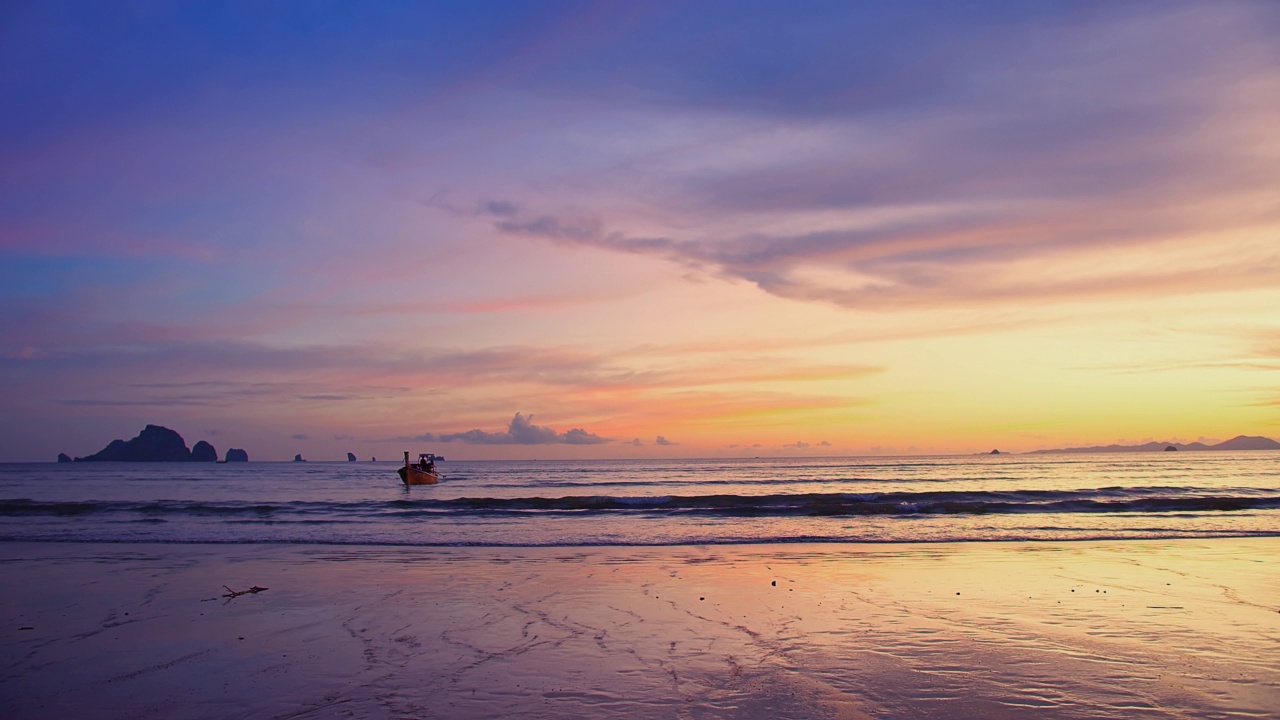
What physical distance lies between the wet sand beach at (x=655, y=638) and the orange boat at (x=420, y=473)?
45867 mm

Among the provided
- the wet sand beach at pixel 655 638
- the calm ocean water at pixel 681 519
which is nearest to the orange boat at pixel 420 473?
the calm ocean water at pixel 681 519

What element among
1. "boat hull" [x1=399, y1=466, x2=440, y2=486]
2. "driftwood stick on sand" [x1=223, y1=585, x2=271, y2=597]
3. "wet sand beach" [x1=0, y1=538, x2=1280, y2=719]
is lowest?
"boat hull" [x1=399, y1=466, x2=440, y2=486]

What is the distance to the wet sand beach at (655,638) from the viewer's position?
254 inches

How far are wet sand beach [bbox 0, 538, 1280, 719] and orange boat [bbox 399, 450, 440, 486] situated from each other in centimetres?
4587

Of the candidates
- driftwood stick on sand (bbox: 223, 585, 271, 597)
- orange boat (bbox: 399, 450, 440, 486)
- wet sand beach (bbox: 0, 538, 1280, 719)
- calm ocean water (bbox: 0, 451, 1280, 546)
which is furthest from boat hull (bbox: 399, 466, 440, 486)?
driftwood stick on sand (bbox: 223, 585, 271, 597)

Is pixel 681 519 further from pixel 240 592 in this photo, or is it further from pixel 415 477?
pixel 415 477

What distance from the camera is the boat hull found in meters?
60.6

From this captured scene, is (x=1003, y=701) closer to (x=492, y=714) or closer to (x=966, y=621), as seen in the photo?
(x=966, y=621)

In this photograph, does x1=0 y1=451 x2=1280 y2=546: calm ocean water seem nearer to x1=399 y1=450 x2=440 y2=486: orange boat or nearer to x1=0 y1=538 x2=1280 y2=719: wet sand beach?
x1=0 y1=538 x2=1280 y2=719: wet sand beach

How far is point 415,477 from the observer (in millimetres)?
61625

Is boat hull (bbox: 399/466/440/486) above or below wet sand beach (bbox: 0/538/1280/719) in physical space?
below

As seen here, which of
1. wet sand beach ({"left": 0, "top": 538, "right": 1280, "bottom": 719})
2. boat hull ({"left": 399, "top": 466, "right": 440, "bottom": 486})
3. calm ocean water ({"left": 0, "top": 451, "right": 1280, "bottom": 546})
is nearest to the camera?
wet sand beach ({"left": 0, "top": 538, "right": 1280, "bottom": 719})

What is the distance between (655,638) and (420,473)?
188 feet

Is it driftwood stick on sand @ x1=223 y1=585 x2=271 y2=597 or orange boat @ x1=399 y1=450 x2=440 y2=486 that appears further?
orange boat @ x1=399 y1=450 x2=440 y2=486
